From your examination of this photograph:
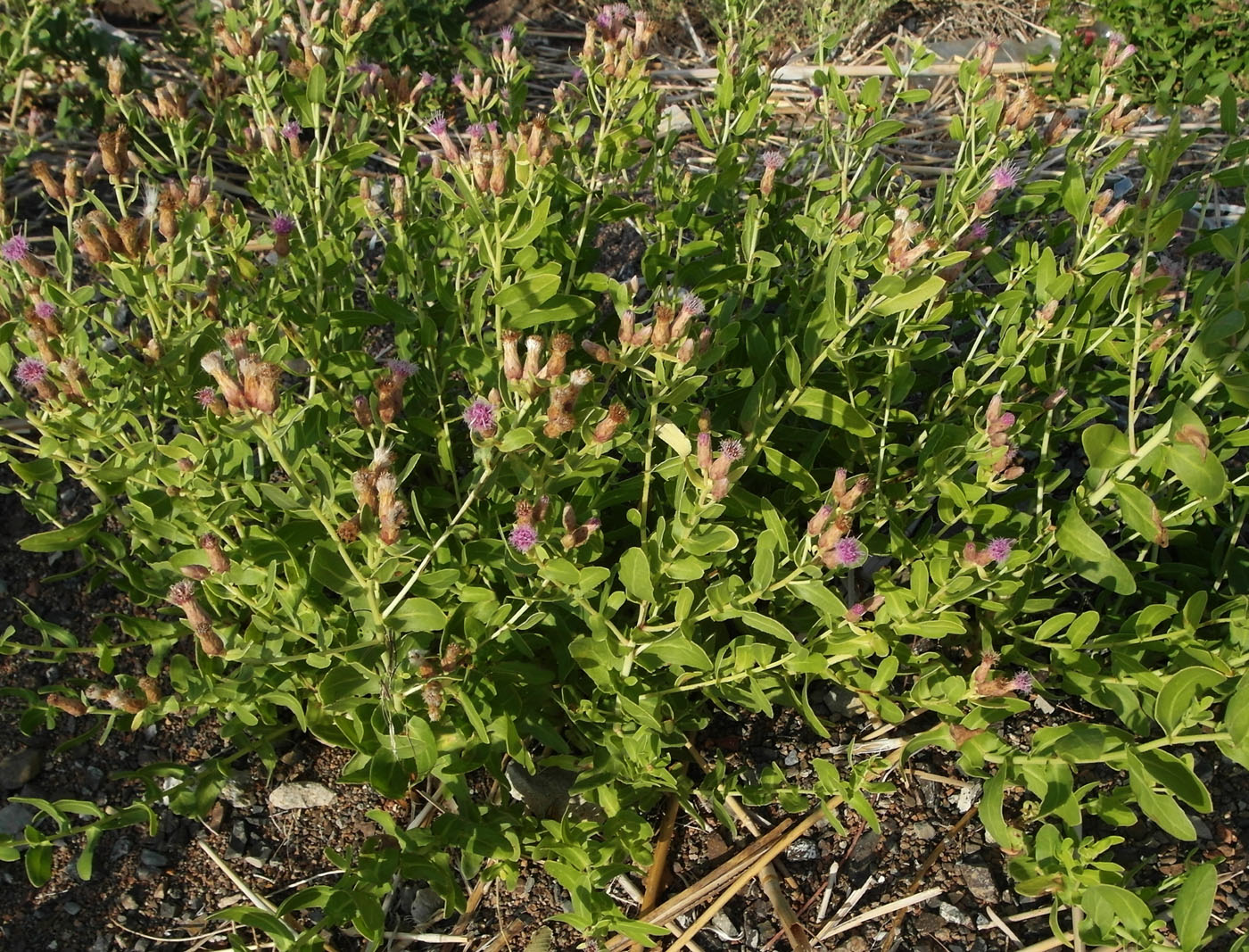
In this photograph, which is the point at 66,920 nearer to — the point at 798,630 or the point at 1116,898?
the point at 798,630

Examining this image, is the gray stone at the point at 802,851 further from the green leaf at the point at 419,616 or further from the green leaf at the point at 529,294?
the green leaf at the point at 529,294

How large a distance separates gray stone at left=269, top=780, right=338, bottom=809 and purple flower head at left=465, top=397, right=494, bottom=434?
1357 millimetres

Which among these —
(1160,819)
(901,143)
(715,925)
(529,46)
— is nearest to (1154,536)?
(1160,819)

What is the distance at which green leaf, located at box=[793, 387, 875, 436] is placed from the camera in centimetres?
242

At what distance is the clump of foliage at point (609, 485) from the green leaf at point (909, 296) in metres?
0.01

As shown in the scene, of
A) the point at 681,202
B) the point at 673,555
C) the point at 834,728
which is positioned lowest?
the point at 834,728

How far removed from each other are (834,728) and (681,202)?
1.58 metres

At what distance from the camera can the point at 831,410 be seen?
243 cm

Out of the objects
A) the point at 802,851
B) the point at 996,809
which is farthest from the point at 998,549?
the point at 802,851

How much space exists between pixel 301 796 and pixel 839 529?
174 cm

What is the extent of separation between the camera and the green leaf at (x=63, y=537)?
2297 millimetres

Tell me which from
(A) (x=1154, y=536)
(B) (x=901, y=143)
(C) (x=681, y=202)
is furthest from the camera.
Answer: (B) (x=901, y=143)

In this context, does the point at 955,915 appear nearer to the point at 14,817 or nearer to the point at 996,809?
the point at 996,809

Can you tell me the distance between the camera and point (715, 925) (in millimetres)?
2631
